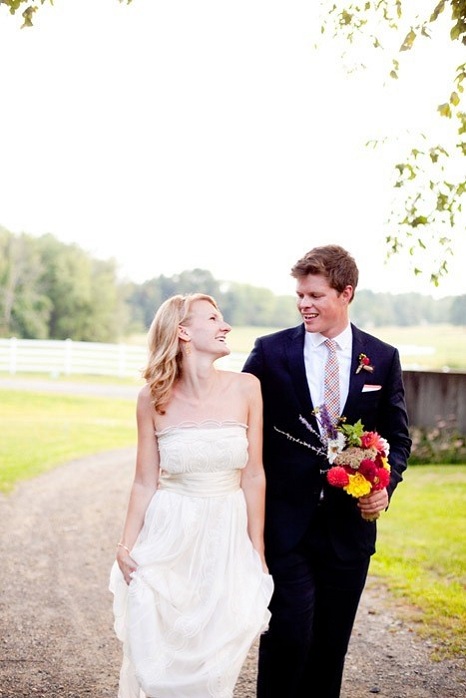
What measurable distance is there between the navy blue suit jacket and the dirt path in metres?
1.67

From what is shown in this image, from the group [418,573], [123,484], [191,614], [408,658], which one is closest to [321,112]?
[123,484]

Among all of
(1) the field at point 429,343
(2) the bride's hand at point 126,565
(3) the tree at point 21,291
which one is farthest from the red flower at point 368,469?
(3) the tree at point 21,291

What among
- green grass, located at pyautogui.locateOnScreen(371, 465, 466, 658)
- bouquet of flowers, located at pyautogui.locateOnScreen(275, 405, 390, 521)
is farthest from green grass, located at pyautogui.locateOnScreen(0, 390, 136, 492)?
bouquet of flowers, located at pyautogui.locateOnScreen(275, 405, 390, 521)

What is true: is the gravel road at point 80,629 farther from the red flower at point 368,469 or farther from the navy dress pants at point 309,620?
the red flower at point 368,469

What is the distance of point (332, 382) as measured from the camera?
431 centimetres

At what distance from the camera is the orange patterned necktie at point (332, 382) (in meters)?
4.28

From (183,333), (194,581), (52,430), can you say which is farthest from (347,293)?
(52,430)

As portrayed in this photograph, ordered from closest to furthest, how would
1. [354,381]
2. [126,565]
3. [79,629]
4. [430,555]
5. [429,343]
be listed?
[126,565]
[354,381]
[79,629]
[430,555]
[429,343]

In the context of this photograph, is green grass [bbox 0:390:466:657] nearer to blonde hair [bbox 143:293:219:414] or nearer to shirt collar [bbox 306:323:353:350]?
shirt collar [bbox 306:323:353:350]

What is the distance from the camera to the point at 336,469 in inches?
149

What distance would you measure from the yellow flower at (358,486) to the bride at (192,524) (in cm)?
56

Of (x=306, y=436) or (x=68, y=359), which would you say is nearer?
(x=306, y=436)

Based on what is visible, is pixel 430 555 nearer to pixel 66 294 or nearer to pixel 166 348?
pixel 166 348

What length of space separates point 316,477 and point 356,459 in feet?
1.54
